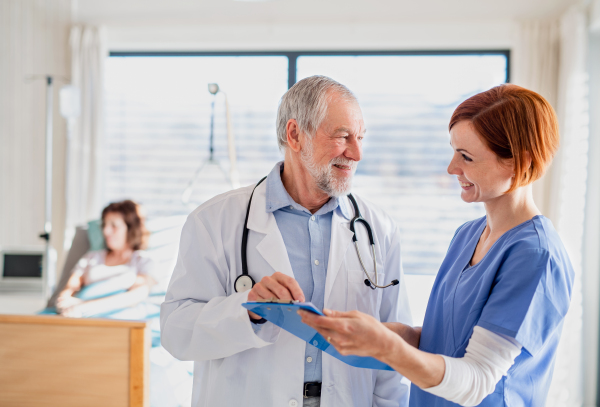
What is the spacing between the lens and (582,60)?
3031 millimetres

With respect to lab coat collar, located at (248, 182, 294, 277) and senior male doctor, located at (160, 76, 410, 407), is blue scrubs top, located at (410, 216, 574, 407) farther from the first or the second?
lab coat collar, located at (248, 182, 294, 277)

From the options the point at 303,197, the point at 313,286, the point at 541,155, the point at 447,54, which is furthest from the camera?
the point at 447,54

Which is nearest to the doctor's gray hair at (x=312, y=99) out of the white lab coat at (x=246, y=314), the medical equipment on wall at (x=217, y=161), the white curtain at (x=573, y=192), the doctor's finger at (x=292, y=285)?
the white lab coat at (x=246, y=314)

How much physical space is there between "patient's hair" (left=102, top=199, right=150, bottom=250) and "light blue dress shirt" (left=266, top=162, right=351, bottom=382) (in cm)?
202

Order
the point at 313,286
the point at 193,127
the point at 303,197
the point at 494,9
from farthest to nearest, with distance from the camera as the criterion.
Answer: the point at 193,127
the point at 494,9
the point at 303,197
the point at 313,286

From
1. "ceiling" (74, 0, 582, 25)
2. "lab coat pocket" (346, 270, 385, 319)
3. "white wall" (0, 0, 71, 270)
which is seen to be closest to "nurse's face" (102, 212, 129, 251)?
"white wall" (0, 0, 71, 270)

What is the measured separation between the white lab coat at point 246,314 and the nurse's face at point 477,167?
14.7 inches

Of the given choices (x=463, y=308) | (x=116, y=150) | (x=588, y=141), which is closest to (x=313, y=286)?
(x=463, y=308)

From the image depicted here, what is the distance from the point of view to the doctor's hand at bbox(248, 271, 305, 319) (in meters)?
1.04

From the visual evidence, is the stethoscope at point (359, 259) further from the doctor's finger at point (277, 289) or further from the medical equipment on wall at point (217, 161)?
the medical equipment on wall at point (217, 161)

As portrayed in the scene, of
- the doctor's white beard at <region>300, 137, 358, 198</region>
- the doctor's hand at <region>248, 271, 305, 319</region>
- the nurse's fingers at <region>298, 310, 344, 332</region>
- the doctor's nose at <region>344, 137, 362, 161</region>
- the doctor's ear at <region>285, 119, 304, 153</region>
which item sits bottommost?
the nurse's fingers at <region>298, 310, 344, 332</region>

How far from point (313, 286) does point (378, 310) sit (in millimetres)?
213

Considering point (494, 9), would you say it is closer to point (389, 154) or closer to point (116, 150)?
point (389, 154)

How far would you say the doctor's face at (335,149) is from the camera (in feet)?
4.36
